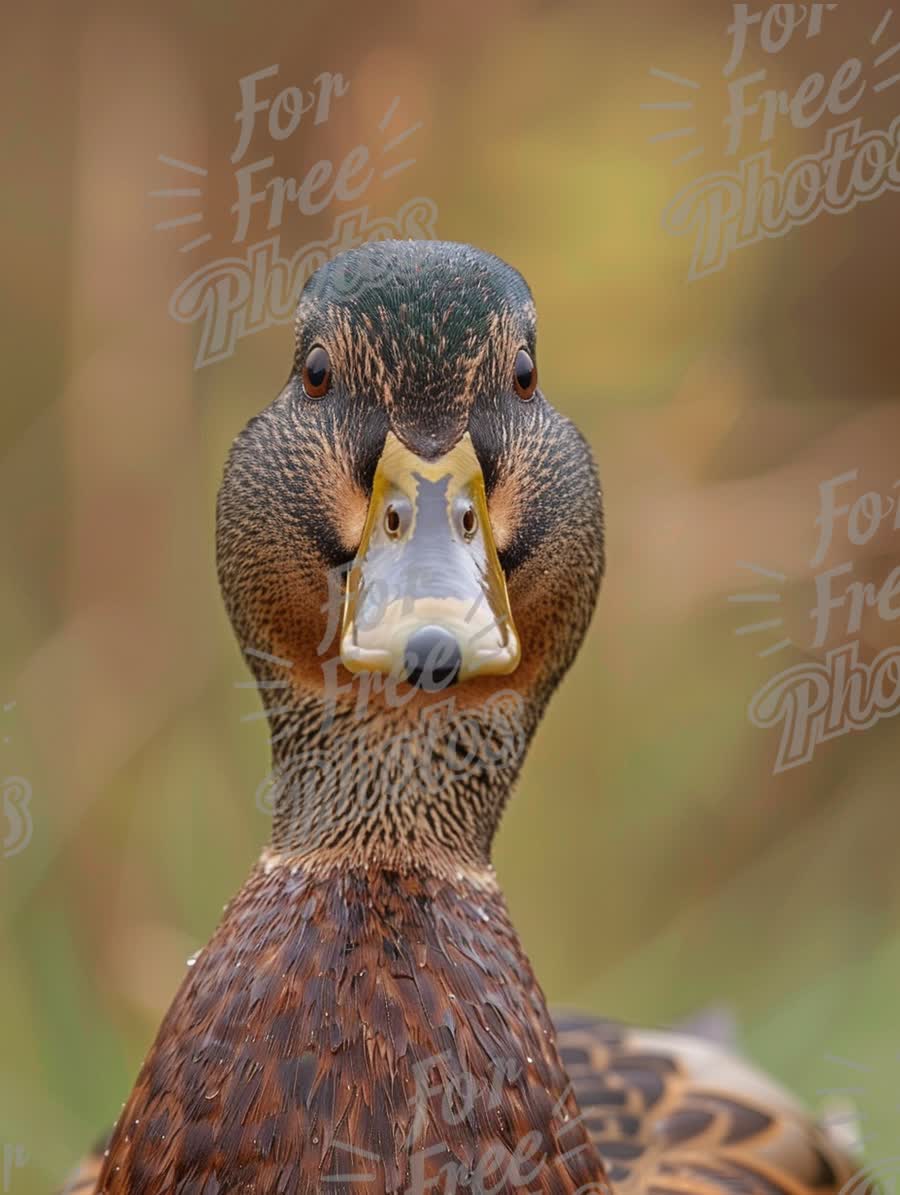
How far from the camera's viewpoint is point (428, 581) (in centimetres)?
124

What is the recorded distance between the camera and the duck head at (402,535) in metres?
1.34

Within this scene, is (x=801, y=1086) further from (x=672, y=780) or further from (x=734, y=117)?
(x=734, y=117)

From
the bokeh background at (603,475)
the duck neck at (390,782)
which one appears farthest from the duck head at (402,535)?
the bokeh background at (603,475)

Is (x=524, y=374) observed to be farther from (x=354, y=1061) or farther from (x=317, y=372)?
(x=354, y=1061)

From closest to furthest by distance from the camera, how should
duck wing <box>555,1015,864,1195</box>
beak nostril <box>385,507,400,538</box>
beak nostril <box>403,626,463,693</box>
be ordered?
beak nostril <box>403,626,463,693</box>
beak nostril <box>385,507,400,538</box>
duck wing <box>555,1015,864,1195</box>

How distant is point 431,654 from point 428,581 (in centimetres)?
8

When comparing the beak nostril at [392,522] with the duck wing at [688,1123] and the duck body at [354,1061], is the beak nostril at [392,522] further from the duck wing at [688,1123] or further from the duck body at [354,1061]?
the duck wing at [688,1123]

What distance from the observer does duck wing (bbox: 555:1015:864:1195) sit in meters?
1.88

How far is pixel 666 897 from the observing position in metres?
3.75

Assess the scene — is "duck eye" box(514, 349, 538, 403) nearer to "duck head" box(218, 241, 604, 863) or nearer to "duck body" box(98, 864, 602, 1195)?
"duck head" box(218, 241, 604, 863)

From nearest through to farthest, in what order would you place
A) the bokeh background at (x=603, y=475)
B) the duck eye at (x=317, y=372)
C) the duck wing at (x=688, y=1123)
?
the duck eye at (x=317, y=372) < the duck wing at (x=688, y=1123) < the bokeh background at (x=603, y=475)

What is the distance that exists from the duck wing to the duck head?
53 centimetres

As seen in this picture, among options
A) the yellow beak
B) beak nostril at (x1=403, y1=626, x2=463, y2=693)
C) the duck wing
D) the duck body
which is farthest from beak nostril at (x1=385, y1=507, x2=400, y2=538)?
the duck wing

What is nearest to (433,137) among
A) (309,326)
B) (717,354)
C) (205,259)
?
(205,259)
